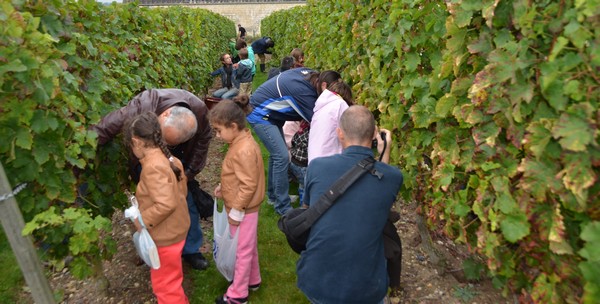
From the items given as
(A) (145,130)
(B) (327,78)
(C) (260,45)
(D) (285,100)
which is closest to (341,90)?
(B) (327,78)

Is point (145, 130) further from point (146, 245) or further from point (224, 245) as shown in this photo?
point (224, 245)

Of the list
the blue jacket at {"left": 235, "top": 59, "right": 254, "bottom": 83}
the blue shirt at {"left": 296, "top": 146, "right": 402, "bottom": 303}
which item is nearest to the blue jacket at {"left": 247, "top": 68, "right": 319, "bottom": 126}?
the blue shirt at {"left": 296, "top": 146, "right": 402, "bottom": 303}

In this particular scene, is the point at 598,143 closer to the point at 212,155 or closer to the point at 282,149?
the point at 282,149

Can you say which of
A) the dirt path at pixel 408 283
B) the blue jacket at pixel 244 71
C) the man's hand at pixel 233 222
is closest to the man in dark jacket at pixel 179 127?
the dirt path at pixel 408 283

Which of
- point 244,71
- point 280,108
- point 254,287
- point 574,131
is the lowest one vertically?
point 244,71

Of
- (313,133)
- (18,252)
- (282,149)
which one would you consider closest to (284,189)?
(282,149)

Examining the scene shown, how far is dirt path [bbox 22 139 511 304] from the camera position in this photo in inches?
140

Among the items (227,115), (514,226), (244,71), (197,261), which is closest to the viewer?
(514,226)

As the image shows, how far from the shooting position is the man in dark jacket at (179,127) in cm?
310

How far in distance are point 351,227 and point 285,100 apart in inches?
105

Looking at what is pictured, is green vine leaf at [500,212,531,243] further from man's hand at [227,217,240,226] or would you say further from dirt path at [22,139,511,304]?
man's hand at [227,217,240,226]

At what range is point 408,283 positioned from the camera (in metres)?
3.84

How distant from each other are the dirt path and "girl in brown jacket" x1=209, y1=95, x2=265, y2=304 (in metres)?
0.96

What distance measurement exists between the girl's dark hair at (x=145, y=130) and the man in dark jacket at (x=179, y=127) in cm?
23
